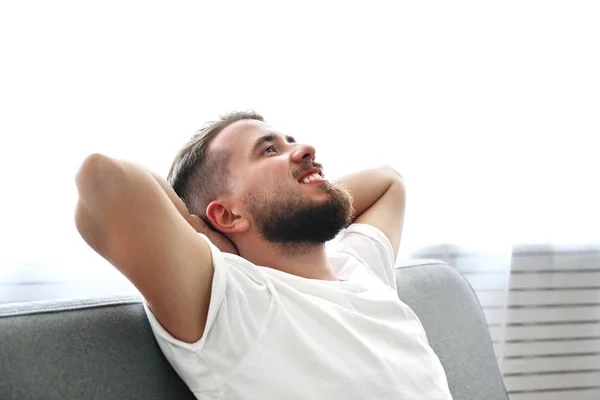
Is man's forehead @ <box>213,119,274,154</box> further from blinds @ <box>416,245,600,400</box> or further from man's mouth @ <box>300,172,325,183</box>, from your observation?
blinds @ <box>416,245,600,400</box>

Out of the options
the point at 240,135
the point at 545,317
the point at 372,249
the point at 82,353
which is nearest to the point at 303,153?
the point at 240,135

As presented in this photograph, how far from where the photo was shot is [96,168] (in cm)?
111

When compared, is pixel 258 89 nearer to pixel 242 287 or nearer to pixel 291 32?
pixel 291 32

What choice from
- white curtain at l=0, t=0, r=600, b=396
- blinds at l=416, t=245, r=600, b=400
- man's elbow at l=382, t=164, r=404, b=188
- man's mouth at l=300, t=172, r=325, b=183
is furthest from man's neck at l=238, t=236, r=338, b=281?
blinds at l=416, t=245, r=600, b=400

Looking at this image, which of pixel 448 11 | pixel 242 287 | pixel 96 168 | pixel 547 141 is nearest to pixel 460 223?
pixel 547 141

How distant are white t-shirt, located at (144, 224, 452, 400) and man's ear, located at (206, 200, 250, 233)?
15 centimetres

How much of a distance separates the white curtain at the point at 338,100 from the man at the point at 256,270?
0.36 m

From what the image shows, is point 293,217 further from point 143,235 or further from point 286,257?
point 143,235

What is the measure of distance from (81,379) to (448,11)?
162cm

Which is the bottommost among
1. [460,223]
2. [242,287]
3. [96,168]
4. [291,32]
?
[460,223]

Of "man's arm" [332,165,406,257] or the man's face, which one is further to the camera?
"man's arm" [332,165,406,257]

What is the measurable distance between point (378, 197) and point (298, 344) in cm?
65

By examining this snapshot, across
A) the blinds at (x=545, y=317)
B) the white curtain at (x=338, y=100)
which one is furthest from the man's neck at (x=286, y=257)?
the blinds at (x=545, y=317)

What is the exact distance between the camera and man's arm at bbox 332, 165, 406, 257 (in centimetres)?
173
